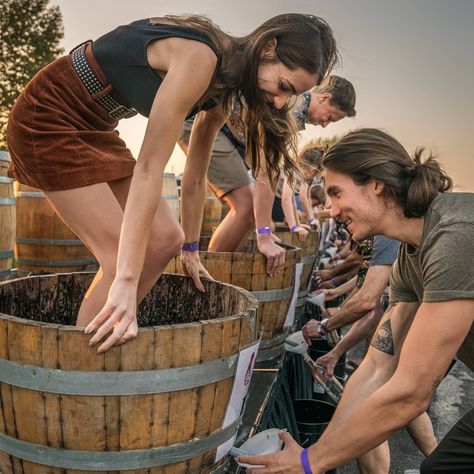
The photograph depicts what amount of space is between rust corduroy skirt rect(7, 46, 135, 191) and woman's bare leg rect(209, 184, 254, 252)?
5.69 ft

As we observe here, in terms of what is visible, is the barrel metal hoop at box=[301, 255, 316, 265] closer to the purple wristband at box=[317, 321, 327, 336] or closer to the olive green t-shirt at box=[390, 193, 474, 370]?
the purple wristband at box=[317, 321, 327, 336]

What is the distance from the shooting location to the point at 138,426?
→ 5.69 feet

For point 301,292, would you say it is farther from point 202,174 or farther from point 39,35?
point 39,35

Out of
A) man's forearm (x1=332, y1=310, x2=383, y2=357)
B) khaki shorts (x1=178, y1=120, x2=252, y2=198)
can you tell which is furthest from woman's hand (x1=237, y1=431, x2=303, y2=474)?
khaki shorts (x1=178, y1=120, x2=252, y2=198)

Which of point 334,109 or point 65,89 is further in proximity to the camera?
point 334,109

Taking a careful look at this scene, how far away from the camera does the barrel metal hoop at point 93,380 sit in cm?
166

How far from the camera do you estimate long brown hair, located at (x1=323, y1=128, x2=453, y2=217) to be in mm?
2123

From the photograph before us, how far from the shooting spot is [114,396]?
168cm

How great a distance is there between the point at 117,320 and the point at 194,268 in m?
1.10

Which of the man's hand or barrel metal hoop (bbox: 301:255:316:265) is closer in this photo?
the man's hand

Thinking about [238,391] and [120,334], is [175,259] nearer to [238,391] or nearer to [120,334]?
[238,391]

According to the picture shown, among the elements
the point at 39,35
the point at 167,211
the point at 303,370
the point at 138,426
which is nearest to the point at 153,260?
the point at 167,211

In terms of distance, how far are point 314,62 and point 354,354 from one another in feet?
14.3

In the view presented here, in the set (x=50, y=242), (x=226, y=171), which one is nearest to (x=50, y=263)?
(x=50, y=242)
